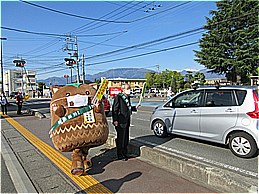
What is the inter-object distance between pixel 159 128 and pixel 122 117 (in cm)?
273

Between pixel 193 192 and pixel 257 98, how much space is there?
285 centimetres

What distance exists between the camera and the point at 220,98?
575 centimetres

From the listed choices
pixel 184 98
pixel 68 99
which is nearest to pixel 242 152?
pixel 184 98

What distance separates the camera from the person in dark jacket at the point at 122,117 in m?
5.04

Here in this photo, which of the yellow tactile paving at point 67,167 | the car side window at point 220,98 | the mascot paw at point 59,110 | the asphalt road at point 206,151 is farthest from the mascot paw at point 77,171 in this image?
the car side window at point 220,98

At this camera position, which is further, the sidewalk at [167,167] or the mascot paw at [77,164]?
the mascot paw at [77,164]

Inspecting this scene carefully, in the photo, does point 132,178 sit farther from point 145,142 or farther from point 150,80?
point 150,80

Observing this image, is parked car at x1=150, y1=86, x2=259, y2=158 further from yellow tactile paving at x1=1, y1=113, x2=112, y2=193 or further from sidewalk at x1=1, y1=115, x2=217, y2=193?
yellow tactile paving at x1=1, y1=113, x2=112, y2=193

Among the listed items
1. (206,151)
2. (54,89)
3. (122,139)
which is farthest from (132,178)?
(206,151)

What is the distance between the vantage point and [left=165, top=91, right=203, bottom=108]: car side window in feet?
20.6

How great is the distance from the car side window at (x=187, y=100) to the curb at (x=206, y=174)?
2124 millimetres

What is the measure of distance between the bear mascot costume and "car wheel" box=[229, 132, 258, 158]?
3.07m

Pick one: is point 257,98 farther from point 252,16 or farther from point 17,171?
point 252,16

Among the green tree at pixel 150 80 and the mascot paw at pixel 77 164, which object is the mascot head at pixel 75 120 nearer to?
the mascot paw at pixel 77 164
